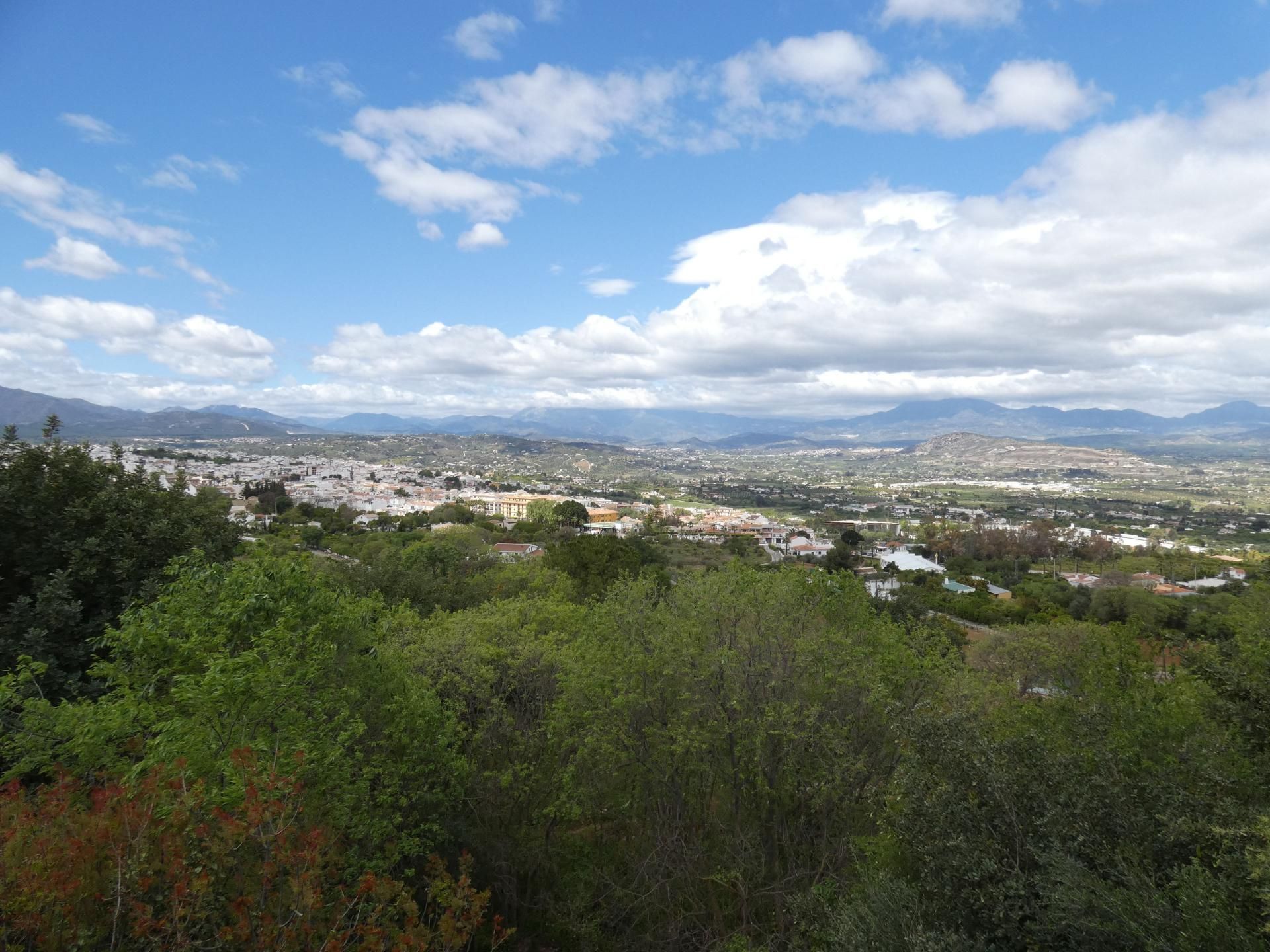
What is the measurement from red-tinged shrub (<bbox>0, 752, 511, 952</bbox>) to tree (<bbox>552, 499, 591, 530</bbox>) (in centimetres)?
5908

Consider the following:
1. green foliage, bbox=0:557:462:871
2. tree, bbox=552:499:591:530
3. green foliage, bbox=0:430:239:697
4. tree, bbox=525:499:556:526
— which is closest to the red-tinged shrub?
green foliage, bbox=0:557:462:871

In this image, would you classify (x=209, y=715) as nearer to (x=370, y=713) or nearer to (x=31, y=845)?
(x=31, y=845)

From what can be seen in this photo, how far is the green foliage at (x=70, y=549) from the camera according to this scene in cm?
949

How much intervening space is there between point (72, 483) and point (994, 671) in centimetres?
2382

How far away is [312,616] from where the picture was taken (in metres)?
8.83

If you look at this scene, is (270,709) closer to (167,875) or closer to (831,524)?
(167,875)

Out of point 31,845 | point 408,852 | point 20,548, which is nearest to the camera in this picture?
point 31,845

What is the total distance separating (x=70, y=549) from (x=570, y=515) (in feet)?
187

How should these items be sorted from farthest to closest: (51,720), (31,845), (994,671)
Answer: (994,671) < (51,720) < (31,845)

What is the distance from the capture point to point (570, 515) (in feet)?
221

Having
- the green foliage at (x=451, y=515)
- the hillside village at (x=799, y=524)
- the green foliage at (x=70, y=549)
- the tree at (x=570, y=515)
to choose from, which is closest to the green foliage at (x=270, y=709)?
the green foliage at (x=70, y=549)

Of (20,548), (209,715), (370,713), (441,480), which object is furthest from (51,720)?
(441,480)

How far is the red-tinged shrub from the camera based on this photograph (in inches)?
166

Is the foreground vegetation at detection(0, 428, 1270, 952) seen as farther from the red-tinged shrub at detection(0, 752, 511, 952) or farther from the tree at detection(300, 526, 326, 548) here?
the tree at detection(300, 526, 326, 548)
